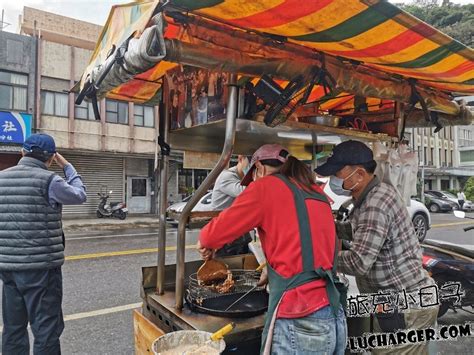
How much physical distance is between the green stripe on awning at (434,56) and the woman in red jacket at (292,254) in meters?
1.18

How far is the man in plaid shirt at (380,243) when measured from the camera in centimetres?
216

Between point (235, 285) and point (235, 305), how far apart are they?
0.96 feet

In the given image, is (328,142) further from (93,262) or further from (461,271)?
(93,262)

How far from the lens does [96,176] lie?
60.0 ft

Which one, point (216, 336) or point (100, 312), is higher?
point (216, 336)

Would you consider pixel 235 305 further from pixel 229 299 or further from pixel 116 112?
pixel 116 112

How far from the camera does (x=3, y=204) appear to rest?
2.71 metres

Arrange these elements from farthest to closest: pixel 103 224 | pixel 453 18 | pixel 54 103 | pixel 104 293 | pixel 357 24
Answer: pixel 453 18, pixel 54 103, pixel 103 224, pixel 104 293, pixel 357 24

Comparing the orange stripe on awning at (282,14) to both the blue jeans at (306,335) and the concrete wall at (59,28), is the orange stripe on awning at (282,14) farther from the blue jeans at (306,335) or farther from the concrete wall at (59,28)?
the concrete wall at (59,28)

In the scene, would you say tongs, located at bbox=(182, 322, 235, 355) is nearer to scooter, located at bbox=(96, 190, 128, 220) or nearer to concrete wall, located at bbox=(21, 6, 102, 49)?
scooter, located at bbox=(96, 190, 128, 220)

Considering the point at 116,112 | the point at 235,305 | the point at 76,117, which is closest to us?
the point at 235,305

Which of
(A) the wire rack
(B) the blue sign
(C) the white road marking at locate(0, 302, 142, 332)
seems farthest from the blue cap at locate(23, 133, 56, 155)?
(B) the blue sign

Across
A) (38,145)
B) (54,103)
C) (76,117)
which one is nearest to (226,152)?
(38,145)

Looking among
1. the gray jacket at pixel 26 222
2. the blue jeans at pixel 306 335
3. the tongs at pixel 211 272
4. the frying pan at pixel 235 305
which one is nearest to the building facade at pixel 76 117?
the gray jacket at pixel 26 222
